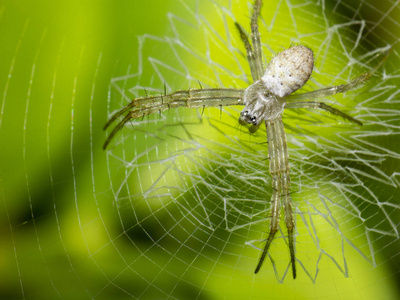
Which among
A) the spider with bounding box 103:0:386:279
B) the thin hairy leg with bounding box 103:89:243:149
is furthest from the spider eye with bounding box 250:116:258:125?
the thin hairy leg with bounding box 103:89:243:149

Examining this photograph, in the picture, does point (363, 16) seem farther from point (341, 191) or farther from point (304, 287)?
point (304, 287)

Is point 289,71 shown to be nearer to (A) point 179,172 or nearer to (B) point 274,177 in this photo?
(B) point 274,177

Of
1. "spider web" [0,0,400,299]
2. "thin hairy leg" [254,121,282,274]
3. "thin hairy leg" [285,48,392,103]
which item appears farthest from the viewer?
"thin hairy leg" [285,48,392,103]

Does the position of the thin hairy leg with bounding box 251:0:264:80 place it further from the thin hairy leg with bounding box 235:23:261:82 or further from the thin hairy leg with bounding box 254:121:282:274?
the thin hairy leg with bounding box 254:121:282:274

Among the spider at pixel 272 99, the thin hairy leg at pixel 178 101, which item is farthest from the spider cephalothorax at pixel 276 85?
the thin hairy leg at pixel 178 101

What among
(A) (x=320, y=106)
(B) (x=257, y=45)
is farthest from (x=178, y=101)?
(A) (x=320, y=106)

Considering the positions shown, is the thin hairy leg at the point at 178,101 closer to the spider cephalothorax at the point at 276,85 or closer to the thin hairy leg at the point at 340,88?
the spider cephalothorax at the point at 276,85

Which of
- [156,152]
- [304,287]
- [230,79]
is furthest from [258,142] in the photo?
[304,287]
